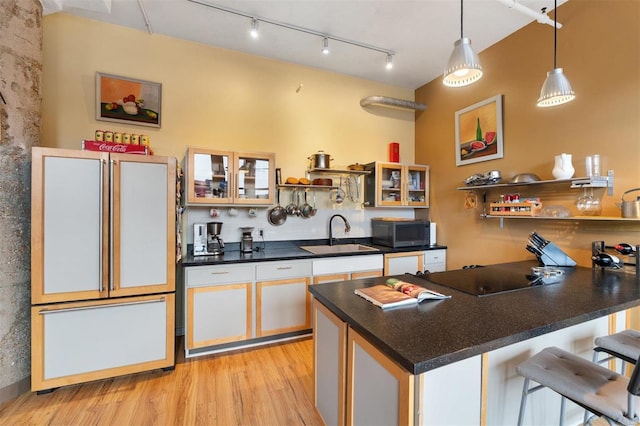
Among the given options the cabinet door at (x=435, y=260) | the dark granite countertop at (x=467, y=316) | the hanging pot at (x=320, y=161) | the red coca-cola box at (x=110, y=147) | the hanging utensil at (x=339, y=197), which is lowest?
the cabinet door at (x=435, y=260)

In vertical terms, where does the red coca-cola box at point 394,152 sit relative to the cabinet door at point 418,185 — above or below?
above

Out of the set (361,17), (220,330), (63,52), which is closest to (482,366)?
(220,330)

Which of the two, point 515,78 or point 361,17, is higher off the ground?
point 361,17

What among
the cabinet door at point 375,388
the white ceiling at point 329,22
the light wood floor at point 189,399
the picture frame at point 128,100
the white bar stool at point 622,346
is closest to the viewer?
the cabinet door at point 375,388

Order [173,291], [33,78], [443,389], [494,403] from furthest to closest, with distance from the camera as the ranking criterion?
[173,291], [33,78], [494,403], [443,389]

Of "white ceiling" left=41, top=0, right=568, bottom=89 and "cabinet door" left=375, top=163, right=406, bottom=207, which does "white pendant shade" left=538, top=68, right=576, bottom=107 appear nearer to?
"white ceiling" left=41, top=0, right=568, bottom=89

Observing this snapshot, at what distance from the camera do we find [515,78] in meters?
2.75

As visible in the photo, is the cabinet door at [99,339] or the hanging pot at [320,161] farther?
the hanging pot at [320,161]

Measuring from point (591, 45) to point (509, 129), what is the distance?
2.69 feet

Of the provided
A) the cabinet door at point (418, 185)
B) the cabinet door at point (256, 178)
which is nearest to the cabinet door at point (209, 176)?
the cabinet door at point (256, 178)

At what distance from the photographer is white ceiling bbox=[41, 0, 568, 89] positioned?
2.39m

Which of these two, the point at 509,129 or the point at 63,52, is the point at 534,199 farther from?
the point at 63,52

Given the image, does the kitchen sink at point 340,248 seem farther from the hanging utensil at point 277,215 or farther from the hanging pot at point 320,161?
the hanging pot at point 320,161

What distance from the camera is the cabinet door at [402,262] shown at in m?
3.16
